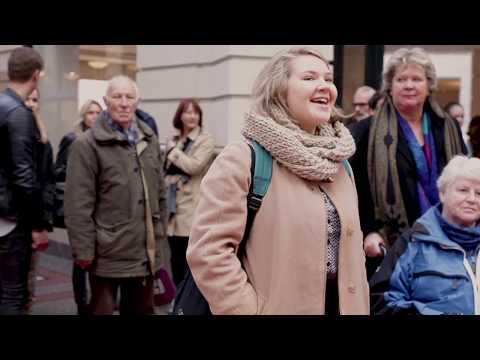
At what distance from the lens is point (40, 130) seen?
4195 millimetres

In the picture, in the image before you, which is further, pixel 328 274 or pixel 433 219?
pixel 433 219

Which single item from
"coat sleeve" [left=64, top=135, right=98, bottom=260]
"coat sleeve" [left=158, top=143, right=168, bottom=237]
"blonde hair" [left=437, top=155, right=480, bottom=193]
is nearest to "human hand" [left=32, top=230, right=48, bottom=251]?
"coat sleeve" [left=64, top=135, right=98, bottom=260]

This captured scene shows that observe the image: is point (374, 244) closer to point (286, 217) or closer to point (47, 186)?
point (286, 217)

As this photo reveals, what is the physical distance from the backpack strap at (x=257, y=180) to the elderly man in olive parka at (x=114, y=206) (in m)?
2.06

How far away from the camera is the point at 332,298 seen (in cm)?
245

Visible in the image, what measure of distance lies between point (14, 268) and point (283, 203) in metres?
2.28

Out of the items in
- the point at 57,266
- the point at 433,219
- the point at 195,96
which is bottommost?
the point at 57,266

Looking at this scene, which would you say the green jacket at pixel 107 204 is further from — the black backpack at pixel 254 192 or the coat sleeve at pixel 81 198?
the black backpack at pixel 254 192

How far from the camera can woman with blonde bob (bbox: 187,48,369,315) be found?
2291mm

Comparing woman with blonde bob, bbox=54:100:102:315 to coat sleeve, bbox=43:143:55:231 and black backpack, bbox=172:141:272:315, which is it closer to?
coat sleeve, bbox=43:143:55:231

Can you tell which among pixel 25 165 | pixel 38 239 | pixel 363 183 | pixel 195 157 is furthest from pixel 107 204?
pixel 195 157
